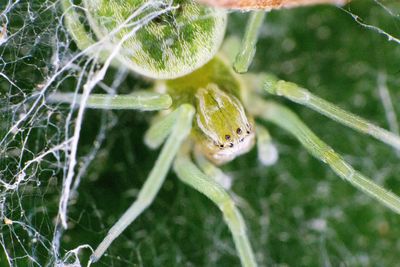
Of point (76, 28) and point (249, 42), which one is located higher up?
point (76, 28)

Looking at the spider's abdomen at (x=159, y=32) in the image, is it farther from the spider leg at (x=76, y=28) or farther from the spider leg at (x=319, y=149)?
the spider leg at (x=319, y=149)

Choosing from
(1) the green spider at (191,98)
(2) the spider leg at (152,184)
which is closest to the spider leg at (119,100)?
(1) the green spider at (191,98)

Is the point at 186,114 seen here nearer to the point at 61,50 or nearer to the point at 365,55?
the point at 61,50

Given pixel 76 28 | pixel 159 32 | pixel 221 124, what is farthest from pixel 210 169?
pixel 76 28

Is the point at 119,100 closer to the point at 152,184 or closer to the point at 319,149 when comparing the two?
the point at 152,184

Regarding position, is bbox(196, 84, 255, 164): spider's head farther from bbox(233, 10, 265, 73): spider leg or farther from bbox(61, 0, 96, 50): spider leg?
bbox(61, 0, 96, 50): spider leg

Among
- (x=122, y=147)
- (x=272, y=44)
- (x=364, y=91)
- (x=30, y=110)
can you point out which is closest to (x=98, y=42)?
(x=30, y=110)
